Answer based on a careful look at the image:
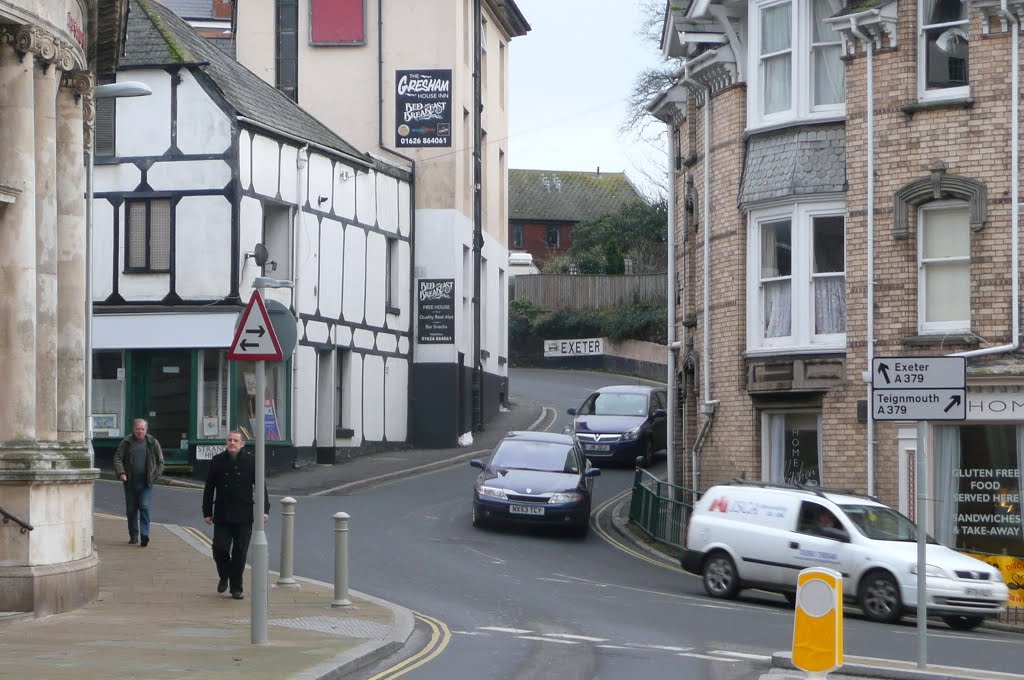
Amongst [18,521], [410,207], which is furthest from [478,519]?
[410,207]

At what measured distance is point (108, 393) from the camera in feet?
107

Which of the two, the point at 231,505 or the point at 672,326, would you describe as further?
the point at 672,326

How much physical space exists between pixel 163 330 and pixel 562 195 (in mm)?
59599

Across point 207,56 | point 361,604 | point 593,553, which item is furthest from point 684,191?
point 361,604

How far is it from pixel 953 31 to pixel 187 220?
16.4 metres

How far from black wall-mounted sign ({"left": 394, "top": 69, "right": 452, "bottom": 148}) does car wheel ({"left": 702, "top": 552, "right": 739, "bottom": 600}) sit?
72.0 feet

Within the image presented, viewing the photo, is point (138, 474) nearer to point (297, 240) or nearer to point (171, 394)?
point (171, 394)

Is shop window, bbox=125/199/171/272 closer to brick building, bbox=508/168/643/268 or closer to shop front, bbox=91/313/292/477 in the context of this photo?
shop front, bbox=91/313/292/477

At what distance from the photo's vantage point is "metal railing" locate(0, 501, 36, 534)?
15.4 meters

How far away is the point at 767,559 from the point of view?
19.9 meters

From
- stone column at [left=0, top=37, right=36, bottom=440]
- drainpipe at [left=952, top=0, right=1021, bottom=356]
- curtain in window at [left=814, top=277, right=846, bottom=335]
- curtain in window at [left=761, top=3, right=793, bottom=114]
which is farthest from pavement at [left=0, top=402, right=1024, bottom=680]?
curtain in window at [left=761, top=3, right=793, bottom=114]

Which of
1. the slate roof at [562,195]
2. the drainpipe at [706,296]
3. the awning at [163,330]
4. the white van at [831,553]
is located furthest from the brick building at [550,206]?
the white van at [831,553]

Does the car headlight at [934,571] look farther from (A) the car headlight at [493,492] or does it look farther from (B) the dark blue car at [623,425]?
(B) the dark blue car at [623,425]

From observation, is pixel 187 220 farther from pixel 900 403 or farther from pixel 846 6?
pixel 900 403
